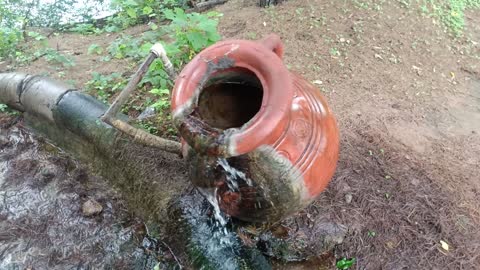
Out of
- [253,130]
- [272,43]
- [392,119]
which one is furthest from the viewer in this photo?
[392,119]

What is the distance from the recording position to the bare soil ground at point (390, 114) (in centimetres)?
244

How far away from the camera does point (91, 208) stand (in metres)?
2.66

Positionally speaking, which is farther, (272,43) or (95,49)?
(95,49)

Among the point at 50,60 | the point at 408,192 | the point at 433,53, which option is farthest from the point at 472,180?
the point at 50,60

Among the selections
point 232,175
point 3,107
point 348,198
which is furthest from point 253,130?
point 3,107

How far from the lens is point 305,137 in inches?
73.8

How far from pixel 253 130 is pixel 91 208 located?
4.84 ft

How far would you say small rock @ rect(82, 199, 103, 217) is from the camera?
2654 millimetres

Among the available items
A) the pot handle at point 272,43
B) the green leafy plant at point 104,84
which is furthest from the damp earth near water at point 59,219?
the pot handle at point 272,43

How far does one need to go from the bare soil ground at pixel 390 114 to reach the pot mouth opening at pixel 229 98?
68cm

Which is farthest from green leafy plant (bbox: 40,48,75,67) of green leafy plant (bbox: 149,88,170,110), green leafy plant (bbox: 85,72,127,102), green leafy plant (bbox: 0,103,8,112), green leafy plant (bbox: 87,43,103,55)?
green leafy plant (bbox: 149,88,170,110)

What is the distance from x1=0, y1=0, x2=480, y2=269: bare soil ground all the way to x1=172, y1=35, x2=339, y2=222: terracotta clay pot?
49 cm

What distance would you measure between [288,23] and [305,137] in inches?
94.0

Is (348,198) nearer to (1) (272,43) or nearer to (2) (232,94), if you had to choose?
(2) (232,94)
